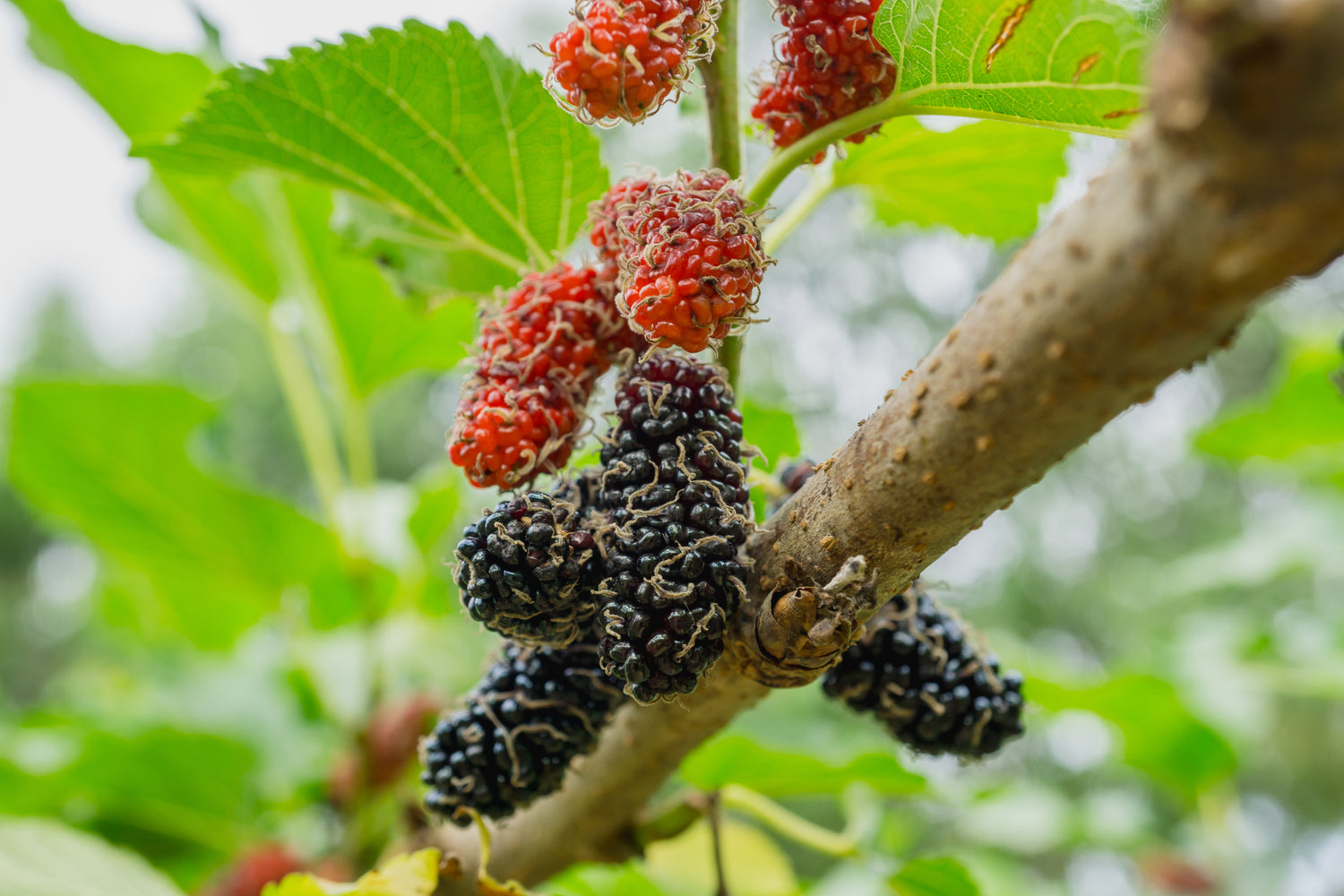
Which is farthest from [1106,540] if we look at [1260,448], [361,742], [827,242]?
[361,742]

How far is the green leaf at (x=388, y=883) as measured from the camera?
2.01ft

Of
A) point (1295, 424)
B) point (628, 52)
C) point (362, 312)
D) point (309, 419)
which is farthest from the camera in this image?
point (1295, 424)

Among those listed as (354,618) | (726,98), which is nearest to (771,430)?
(726,98)

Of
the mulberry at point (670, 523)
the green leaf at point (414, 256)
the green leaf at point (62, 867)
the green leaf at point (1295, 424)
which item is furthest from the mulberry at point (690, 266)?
the green leaf at point (1295, 424)

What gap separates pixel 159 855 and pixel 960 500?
4.59ft

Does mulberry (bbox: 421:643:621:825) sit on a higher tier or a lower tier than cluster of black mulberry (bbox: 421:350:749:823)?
lower

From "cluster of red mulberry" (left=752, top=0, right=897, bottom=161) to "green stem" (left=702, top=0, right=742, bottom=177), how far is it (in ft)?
0.07

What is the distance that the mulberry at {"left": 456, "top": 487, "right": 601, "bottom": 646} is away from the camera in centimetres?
53

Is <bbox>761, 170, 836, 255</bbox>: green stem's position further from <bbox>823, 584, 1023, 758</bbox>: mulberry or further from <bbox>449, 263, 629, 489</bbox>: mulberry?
<bbox>823, 584, 1023, 758</bbox>: mulberry

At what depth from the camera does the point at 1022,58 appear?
52 centimetres

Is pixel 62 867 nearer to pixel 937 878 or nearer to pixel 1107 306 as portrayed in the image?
pixel 937 878

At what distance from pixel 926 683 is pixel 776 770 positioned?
10.8 inches

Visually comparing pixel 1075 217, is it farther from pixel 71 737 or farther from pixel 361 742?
pixel 71 737

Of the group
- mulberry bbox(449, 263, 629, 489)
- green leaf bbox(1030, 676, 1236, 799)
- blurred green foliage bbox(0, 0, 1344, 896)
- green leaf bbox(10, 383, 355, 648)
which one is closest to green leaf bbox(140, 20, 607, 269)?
blurred green foliage bbox(0, 0, 1344, 896)
